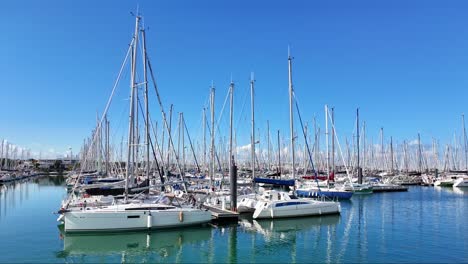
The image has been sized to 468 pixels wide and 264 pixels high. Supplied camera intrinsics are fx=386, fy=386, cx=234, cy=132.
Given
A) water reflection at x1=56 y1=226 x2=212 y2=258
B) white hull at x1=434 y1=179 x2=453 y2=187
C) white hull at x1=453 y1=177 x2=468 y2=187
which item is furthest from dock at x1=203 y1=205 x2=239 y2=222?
white hull at x1=434 y1=179 x2=453 y2=187

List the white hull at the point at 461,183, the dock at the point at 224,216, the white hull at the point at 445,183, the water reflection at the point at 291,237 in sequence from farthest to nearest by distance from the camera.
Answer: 1. the white hull at the point at 445,183
2. the white hull at the point at 461,183
3. the dock at the point at 224,216
4. the water reflection at the point at 291,237

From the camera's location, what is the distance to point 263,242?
1013 inches

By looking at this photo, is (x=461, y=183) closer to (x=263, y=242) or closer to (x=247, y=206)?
(x=247, y=206)

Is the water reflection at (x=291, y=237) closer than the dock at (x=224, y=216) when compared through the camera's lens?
Yes

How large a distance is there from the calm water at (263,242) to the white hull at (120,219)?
57cm

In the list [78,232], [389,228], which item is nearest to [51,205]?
[78,232]

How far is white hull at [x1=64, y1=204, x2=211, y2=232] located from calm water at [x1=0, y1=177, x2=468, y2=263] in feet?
1.87

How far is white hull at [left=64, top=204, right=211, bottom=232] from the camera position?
26562 millimetres

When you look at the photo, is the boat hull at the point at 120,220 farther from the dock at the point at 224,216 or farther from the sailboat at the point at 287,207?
the sailboat at the point at 287,207

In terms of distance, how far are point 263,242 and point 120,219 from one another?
32.8ft

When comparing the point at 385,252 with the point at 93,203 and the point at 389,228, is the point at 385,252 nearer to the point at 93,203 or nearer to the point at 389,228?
the point at 389,228

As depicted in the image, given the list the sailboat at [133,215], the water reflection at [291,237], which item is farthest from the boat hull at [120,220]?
the water reflection at [291,237]

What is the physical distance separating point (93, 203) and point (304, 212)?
1809 cm

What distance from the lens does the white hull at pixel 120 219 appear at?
2656 centimetres
